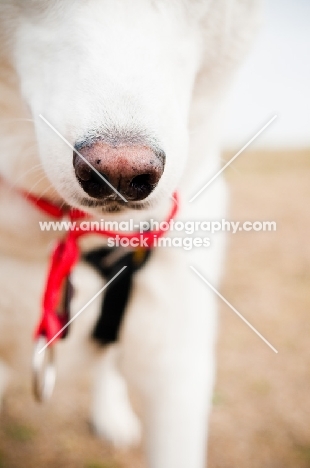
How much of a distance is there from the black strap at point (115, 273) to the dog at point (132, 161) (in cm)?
3

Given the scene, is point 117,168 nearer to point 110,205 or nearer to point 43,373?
point 110,205

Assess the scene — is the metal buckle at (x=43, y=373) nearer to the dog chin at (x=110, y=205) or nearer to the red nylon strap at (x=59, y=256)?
the red nylon strap at (x=59, y=256)

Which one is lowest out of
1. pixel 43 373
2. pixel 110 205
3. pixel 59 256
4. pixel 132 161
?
pixel 43 373

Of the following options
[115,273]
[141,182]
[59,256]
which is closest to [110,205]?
[141,182]

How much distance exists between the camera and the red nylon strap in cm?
126

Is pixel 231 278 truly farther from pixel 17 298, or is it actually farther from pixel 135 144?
pixel 135 144

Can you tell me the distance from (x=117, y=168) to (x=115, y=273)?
653mm

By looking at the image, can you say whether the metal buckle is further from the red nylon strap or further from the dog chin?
the dog chin

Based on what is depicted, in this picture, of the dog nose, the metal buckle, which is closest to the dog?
the dog nose

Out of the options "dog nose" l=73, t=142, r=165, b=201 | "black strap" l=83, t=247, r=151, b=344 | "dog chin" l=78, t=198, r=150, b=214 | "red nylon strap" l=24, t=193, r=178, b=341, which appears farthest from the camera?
"black strap" l=83, t=247, r=151, b=344

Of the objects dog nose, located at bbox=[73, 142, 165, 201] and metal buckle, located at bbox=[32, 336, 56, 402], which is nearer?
dog nose, located at bbox=[73, 142, 165, 201]

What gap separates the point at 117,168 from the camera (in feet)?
2.90

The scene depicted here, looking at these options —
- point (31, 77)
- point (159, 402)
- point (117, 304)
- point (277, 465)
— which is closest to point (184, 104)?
point (31, 77)

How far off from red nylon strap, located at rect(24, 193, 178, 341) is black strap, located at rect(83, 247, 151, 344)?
7 centimetres
